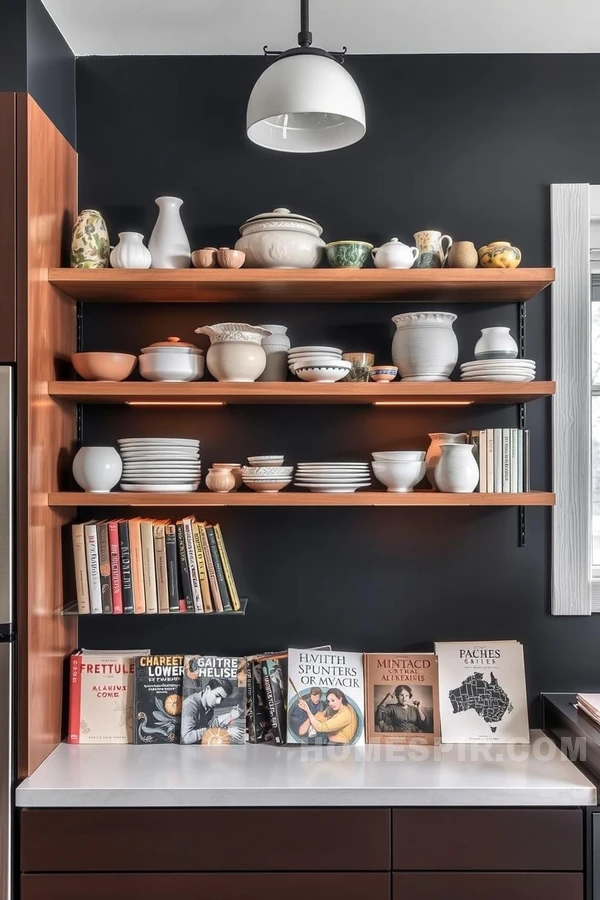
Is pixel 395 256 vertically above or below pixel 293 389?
above

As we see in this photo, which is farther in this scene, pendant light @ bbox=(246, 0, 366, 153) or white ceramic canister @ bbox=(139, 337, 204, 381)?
white ceramic canister @ bbox=(139, 337, 204, 381)

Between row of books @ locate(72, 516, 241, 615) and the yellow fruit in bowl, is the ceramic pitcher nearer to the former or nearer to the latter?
the yellow fruit in bowl

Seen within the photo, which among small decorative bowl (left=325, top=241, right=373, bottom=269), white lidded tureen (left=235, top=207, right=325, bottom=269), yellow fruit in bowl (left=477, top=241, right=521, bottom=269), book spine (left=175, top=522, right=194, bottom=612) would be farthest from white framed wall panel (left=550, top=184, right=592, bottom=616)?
book spine (left=175, top=522, right=194, bottom=612)

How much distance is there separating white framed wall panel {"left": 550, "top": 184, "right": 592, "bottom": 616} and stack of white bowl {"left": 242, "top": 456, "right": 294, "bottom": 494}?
2.74ft

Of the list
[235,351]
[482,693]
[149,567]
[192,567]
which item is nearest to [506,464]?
[482,693]

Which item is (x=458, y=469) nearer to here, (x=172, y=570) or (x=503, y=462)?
(x=503, y=462)

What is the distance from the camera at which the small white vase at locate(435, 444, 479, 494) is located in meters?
1.96

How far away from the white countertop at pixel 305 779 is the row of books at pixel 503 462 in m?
0.71

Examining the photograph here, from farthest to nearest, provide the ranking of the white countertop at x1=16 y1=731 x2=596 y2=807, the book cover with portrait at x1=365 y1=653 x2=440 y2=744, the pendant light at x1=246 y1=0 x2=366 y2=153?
the book cover with portrait at x1=365 y1=653 x2=440 y2=744 → the white countertop at x1=16 y1=731 x2=596 y2=807 → the pendant light at x1=246 y1=0 x2=366 y2=153

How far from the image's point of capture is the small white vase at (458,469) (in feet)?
6.43

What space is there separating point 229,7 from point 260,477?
4.16 feet

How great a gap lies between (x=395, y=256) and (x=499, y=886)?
158 cm

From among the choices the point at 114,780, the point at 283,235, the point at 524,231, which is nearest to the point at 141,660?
the point at 114,780

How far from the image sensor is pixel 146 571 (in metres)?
2.02
